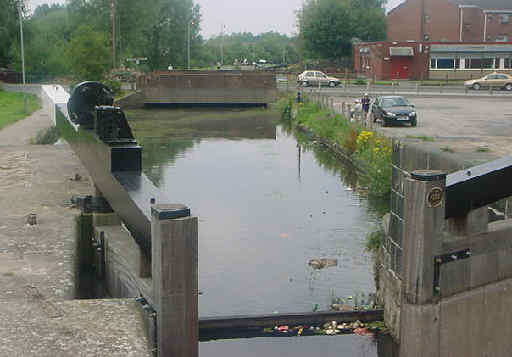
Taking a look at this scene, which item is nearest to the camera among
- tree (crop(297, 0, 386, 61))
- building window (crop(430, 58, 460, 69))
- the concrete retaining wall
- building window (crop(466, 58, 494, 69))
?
the concrete retaining wall

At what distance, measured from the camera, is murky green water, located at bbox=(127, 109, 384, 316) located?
11.7m

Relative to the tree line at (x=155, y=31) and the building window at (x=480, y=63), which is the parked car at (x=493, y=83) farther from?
the tree line at (x=155, y=31)

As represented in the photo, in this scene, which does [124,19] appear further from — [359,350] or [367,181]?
[359,350]

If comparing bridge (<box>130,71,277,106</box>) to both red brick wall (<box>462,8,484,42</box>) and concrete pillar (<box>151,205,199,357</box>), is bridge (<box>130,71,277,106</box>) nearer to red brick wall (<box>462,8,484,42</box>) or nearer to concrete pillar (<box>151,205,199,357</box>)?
red brick wall (<box>462,8,484,42</box>)

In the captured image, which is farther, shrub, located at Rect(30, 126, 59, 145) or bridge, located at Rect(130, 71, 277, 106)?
bridge, located at Rect(130, 71, 277, 106)

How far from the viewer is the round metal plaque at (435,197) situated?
7766mm

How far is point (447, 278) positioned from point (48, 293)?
4.49 metres

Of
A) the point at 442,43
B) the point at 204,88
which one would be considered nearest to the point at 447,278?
the point at 204,88

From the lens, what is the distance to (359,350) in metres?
9.52

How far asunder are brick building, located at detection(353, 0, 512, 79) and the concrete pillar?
62.4 meters

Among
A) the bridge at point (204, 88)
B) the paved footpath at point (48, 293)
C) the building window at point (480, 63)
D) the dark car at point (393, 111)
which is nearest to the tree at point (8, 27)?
the bridge at point (204, 88)

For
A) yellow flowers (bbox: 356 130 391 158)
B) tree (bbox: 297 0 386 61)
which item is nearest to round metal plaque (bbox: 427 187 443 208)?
yellow flowers (bbox: 356 130 391 158)

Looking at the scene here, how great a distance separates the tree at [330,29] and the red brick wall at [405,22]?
11.8 ft

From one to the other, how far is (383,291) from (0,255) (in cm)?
511
